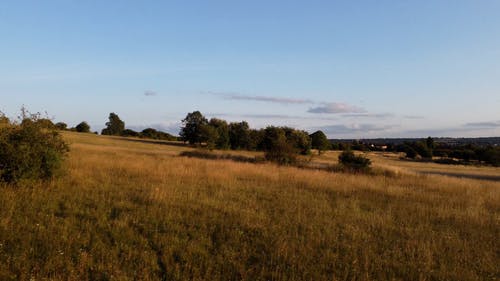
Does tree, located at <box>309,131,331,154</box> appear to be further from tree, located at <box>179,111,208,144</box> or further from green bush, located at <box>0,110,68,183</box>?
green bush, located at <box>0,110,68,183</box>

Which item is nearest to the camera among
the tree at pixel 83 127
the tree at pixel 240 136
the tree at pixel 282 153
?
the tree at pixel 282 153

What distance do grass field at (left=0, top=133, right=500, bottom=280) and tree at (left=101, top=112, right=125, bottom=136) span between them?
322 ft

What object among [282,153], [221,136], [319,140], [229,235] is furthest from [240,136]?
[229,235]

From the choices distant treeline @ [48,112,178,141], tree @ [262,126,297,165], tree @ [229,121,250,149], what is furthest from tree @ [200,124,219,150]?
distant treeline @ [48,112,178,141]

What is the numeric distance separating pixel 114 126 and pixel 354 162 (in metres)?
92.9

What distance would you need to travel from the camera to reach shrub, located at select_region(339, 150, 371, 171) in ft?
77.7

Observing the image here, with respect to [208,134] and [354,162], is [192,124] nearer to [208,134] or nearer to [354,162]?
[208,134]

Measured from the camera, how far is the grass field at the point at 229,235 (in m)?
5.08

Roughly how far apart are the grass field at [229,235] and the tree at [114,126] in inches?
3864

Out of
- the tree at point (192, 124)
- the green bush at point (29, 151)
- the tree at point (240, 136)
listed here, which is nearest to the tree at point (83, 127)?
the tree at point (192, 124)

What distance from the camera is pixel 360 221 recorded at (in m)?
8.22

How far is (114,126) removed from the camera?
341 ft

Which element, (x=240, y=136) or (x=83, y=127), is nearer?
(x=240, y=136)

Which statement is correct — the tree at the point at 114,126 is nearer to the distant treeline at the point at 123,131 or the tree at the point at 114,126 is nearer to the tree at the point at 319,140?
the distant treeline at the point at 123,131
